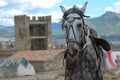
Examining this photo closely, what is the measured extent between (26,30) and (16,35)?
234 cm

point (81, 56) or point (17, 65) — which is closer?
point (81, 56)

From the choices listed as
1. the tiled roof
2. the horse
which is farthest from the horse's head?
the tiled roof

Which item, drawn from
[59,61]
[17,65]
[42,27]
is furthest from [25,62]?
[42,27]

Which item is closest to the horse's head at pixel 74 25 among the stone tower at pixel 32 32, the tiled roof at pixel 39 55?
the tiled roof at pixel 39 55

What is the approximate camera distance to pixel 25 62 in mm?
49344

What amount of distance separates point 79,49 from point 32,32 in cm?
8699

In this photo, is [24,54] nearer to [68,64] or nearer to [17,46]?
[17,46]

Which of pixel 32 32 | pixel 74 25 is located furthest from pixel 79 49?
pixel 32 32

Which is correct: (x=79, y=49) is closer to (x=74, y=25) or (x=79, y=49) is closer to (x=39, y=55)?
(x=74, y=25)

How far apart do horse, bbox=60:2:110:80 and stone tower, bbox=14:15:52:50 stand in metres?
77.9

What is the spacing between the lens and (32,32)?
9750cm

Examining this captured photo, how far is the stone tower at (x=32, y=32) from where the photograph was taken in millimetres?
89812

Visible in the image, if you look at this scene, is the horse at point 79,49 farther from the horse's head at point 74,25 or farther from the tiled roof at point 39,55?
the tiled roof at point 39,55

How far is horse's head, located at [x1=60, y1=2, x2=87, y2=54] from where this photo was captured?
411 inches
